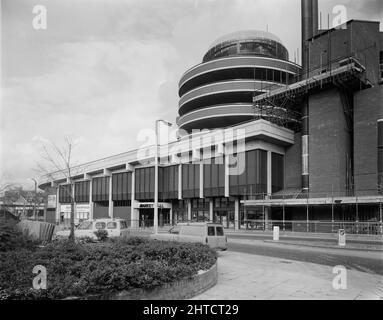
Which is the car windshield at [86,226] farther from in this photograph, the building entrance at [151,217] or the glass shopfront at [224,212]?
the building entrance at [151,217]

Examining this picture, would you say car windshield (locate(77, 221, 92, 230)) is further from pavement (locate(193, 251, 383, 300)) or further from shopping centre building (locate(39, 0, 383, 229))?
shopping centre building (locate(39, 0, 383, 229))

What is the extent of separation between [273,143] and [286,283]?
3812 cm

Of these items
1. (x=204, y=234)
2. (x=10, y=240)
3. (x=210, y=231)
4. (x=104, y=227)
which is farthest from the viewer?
(x=104, y=227)

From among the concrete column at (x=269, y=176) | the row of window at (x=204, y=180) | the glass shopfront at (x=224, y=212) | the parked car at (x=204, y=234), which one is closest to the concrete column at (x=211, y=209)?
the glass shopfront at (x=224, y=212)

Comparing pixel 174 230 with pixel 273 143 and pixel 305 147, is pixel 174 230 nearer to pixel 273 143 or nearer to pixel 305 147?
pixel 305 147

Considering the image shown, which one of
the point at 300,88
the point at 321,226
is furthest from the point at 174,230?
the point at 300,88

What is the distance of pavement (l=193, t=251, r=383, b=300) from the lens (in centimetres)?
973

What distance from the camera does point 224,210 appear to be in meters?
50.8

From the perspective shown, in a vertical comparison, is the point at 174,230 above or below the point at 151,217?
above

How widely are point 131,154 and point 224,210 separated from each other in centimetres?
2049

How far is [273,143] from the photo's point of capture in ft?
159

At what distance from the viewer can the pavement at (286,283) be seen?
31.9 feet

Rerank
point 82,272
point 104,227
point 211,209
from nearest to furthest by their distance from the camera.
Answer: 1. point 82,272
2. point 104,227
3. point 211,209

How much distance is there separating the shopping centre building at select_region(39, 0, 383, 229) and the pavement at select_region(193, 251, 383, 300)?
1749cm
